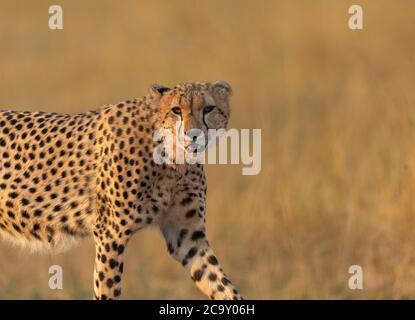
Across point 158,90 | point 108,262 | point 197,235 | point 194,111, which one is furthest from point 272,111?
point 194,111

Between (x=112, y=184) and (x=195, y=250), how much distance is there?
50cm

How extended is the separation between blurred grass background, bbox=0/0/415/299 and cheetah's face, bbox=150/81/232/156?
7.74 feet

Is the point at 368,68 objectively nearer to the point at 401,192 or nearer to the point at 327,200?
the point at 327,200

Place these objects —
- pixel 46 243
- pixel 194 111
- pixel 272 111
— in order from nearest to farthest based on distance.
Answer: pixel 194 111 < pixel 46 243 < pixel 272 111

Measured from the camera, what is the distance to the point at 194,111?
5.71 metres

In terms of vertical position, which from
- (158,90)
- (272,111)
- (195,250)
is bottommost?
(195,250)

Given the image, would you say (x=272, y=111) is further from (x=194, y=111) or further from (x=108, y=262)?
(x=194, y=111)

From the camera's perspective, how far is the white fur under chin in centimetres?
614

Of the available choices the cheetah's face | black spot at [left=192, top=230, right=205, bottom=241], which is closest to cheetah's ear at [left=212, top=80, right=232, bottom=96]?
the cheetah's face

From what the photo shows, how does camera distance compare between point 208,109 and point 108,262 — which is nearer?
point 208,109

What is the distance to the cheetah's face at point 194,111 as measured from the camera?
5.68m

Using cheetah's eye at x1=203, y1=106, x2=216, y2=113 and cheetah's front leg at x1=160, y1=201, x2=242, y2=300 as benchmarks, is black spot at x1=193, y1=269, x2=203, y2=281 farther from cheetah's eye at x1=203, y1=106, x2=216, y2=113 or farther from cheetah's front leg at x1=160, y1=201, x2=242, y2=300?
cheetah's eye at x1=203, y1=106, x2=216, y2=113
